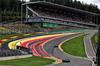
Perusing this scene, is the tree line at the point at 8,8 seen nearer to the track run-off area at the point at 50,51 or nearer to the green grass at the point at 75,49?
the track run-off area at the point at 50,51

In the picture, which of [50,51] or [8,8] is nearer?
[50,51]

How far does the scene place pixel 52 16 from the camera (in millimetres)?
85375

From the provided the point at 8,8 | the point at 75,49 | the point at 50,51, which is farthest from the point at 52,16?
the point at 50,51

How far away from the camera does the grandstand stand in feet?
252

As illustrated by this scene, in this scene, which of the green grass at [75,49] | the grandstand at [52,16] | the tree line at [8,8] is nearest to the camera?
the green grass at [75,49]

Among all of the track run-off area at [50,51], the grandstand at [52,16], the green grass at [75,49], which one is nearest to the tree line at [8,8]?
the grandstand at [52,16]

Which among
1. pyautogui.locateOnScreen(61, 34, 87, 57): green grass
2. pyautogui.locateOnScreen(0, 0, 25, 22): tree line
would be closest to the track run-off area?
pyautogui.locateOnScreen(61, 34, 87, 57): green grass

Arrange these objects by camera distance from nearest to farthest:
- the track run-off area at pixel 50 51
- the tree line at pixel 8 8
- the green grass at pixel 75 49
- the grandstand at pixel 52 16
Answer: the track run-off area at pixel 50 51
the green grass at pixel 75 49
the grandstand at pixel 52 16
the tree line at pixel 8 8

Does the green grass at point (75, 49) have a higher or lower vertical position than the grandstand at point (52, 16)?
lower

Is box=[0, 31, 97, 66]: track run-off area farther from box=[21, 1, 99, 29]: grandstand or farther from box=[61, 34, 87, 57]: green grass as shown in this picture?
box=[21, 1, 99, 29]: grandstand

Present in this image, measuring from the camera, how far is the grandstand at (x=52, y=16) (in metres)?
76.8

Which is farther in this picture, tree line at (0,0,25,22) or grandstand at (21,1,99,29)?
tree line at (0,0,25,22)

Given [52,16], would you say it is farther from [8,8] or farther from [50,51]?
[50,51]

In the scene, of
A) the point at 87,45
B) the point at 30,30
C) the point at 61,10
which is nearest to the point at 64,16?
the point at 61,10
